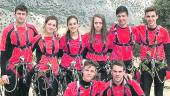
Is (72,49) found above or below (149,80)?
above

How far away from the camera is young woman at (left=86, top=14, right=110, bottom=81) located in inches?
417

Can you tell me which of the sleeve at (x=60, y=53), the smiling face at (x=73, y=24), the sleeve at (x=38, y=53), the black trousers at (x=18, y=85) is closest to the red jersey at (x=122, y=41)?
the smiling face at (x=73, y=24)

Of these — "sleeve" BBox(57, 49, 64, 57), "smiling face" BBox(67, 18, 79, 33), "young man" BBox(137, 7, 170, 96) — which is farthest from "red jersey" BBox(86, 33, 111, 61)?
"young man" BBox(137, 7, 170, 96)

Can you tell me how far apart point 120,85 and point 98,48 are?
169 cm

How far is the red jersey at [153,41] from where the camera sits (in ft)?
35.7

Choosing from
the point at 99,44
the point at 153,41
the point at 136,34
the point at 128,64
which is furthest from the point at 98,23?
the point at 153,41

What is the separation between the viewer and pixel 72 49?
10.7m

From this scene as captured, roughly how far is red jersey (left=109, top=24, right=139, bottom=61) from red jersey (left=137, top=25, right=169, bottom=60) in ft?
0.88

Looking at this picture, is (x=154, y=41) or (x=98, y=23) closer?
(x=98, y=23)

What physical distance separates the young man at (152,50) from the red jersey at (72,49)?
1.57 m

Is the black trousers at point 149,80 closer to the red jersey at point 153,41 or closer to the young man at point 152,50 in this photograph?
the young man at point 152,50

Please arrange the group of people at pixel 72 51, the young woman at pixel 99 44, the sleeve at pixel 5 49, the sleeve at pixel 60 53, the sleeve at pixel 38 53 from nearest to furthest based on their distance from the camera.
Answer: the sleeve at pixel 5 49, the group of people at pixel 72 51, the sleeve at pixel 38 53, the young woman at pixel 99 44, the sleeve at pixel 60 53

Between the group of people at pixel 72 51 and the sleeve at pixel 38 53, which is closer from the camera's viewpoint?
the group of people at pixel 72 51

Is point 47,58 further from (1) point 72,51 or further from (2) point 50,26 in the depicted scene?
(2) point 50,26
